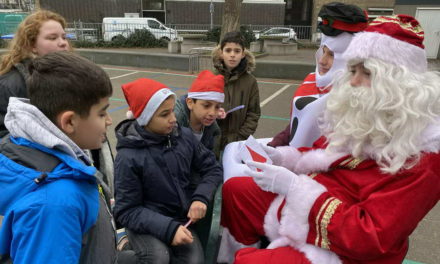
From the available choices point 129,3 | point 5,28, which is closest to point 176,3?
point 129,3

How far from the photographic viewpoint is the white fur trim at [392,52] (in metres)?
1.44

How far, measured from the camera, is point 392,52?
145 centimetres

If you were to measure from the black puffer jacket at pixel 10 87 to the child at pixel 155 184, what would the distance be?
2.39ft

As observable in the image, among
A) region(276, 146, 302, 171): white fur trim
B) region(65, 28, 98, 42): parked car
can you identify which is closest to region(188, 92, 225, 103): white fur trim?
Answer: region(276, 146, 302, 171): white fur trim

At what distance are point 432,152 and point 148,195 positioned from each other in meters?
1.35

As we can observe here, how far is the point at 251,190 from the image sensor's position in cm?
187

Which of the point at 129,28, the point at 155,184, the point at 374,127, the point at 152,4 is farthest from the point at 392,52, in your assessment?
the point at 152,4

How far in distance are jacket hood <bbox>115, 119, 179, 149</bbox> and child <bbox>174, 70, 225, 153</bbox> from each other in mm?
490

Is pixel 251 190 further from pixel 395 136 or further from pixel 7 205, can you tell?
pixel 7 205

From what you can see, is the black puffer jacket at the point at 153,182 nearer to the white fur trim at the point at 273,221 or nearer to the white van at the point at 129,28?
the white fur trim at the point at 273,221

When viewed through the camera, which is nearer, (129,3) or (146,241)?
(146,241)

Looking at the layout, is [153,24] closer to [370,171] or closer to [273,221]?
[273,221]

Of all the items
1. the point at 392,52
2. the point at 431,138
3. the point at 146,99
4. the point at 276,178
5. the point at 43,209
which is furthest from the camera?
the point at 146,99

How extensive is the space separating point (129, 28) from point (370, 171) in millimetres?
19884
